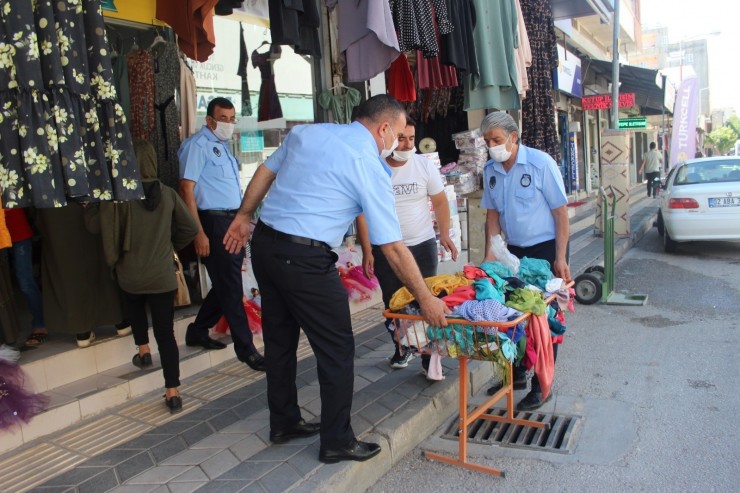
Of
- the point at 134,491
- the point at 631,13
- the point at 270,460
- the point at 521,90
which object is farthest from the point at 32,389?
the point at 631,13

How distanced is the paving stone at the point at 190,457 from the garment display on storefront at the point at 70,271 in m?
1.56

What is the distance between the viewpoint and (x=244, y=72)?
6.52 m

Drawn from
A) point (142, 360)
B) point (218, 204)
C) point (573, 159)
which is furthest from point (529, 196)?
point (573, 159)

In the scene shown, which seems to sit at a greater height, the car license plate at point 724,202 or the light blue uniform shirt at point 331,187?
the light blue uniform shirt at point 331,187

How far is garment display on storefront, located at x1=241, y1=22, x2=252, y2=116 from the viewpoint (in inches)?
254

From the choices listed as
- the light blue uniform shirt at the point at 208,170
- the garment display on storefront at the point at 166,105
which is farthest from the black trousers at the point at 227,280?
the garment display on storefront at the point at 166,105

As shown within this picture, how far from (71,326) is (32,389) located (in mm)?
529

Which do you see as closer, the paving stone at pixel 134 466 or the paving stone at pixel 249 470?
the paving stone at pixel 249 470

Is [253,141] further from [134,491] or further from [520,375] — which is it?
[134,491]

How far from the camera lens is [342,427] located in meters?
3.26

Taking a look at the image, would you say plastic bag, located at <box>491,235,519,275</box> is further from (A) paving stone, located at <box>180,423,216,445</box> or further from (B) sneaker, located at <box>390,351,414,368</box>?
(A) paving stone, located at <box>180,423,216,445</box>

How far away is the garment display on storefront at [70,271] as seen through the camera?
4398 mm

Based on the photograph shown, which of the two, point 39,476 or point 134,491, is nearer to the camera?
point 134,491

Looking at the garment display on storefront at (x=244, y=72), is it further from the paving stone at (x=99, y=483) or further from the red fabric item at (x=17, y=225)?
the paving stone at (x=99, y=483)
